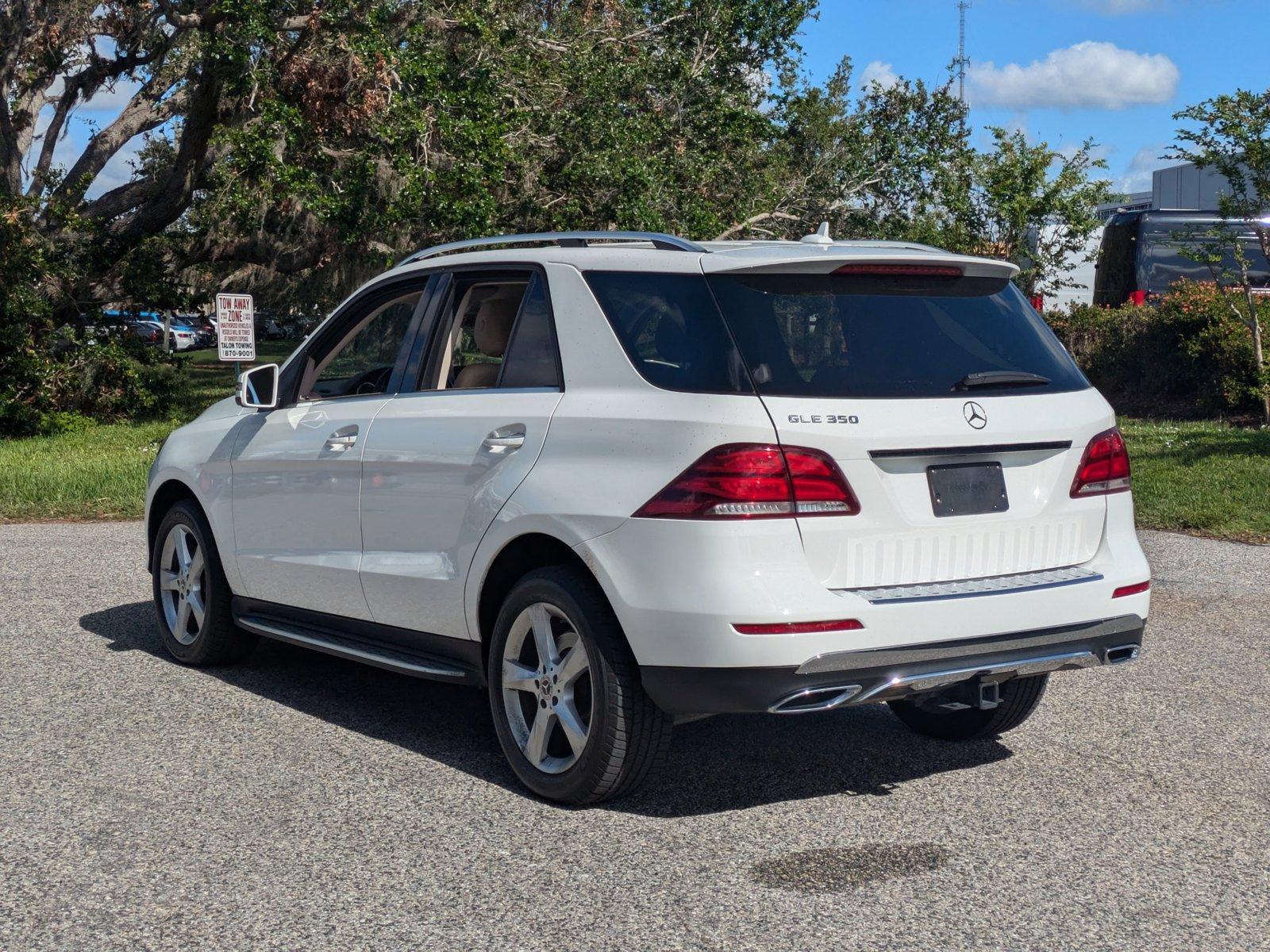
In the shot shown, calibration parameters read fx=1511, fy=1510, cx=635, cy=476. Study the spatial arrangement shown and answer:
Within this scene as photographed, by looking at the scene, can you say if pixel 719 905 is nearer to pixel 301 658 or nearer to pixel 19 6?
pixel 301 658

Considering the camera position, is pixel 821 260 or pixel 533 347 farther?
pixel 533 347

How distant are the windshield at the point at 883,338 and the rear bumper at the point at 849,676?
78cm

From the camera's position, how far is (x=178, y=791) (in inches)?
201

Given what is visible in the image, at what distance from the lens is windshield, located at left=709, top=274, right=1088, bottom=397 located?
459 centimetres

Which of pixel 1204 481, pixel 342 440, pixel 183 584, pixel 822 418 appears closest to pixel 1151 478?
pixel 1204 481

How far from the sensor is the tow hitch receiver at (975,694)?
4754 millimetres

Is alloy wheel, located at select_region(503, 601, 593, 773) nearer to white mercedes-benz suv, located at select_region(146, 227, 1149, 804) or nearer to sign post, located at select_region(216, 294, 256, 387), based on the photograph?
white mercedes-benz suv, located at select_region(146, 227, 1149, 804)

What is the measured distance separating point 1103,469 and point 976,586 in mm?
744

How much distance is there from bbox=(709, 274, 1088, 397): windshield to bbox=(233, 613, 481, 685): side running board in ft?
5.37

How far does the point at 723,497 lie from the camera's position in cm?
439

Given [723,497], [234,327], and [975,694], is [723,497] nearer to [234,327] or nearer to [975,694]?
[975,694]

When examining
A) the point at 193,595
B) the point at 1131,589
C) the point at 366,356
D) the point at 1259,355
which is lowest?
the point at 193,595

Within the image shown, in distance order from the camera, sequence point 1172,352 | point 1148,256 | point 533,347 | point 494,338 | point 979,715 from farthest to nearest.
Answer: point 1148,256
point 1172,352
point 979,715
point 494,338
point 533,347

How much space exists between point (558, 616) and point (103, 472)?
12200mm
